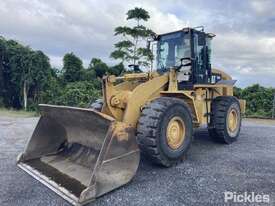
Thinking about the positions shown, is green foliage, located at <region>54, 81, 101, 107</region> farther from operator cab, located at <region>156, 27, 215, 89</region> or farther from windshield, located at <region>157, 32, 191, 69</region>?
operator cab, located at <region>156, 27, 215, 89</region>

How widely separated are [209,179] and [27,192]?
8.32 feet

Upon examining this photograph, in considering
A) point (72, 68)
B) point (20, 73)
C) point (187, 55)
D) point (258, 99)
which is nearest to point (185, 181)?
point (187, 55)

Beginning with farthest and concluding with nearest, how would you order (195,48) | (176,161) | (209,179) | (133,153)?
1. (195,48)
2. (176,161)
3. (209,179)
4. (133,153)

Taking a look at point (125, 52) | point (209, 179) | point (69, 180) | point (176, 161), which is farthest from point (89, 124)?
point (125, 52)

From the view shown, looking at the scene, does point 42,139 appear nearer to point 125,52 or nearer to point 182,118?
point 182,118

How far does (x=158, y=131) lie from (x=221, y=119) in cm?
245

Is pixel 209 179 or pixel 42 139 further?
pixel 42 139

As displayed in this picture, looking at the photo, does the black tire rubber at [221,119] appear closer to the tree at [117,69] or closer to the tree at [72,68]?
the tree at [117,69]

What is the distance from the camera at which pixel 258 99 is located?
1603cm

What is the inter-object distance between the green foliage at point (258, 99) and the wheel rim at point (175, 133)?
11.0 m

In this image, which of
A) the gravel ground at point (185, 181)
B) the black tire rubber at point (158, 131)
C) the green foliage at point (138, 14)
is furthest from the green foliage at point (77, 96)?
the black tire rubber at point (158, 131)

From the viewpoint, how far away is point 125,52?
19.4m

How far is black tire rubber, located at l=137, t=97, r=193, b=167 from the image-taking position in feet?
14.8

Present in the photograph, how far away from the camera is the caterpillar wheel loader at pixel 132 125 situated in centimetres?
390
